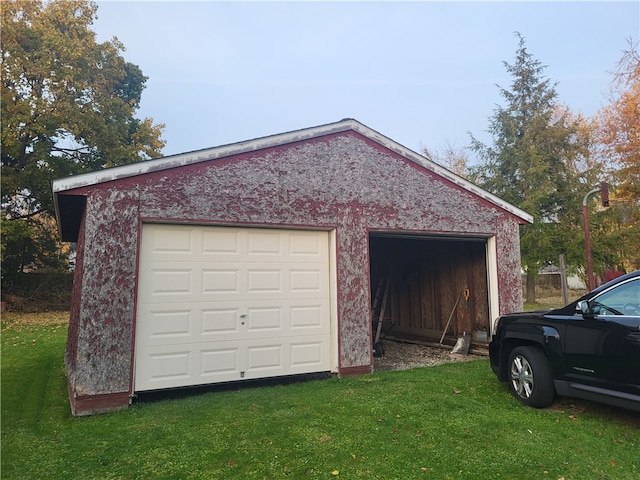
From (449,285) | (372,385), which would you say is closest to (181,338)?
(372,385)

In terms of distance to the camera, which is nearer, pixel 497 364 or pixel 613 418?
pixel 613 418

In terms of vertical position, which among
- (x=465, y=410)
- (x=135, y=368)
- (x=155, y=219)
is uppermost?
(x=155, y=219)

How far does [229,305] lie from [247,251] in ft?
2.99

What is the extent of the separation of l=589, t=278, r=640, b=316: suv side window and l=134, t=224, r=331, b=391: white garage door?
13.3 feet

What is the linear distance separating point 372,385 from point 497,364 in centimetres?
191

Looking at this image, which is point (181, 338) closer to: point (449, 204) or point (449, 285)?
point (449, 204)

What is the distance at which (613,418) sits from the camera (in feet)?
16.2

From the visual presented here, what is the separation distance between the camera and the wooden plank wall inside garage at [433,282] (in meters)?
10.2

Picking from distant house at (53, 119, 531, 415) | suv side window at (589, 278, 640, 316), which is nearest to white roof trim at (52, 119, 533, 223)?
distant house at (53, 119, 531, 415)

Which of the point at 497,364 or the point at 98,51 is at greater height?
the point at 98,51

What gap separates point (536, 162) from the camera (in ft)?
70.0

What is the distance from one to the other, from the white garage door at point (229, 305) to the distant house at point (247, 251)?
2 centimetres

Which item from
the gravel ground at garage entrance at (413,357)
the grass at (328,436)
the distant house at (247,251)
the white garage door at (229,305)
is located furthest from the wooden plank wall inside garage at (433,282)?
the white garage door at (229,305)

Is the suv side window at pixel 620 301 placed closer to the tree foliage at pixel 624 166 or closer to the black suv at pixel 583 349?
the black suv at pixel 583 349
